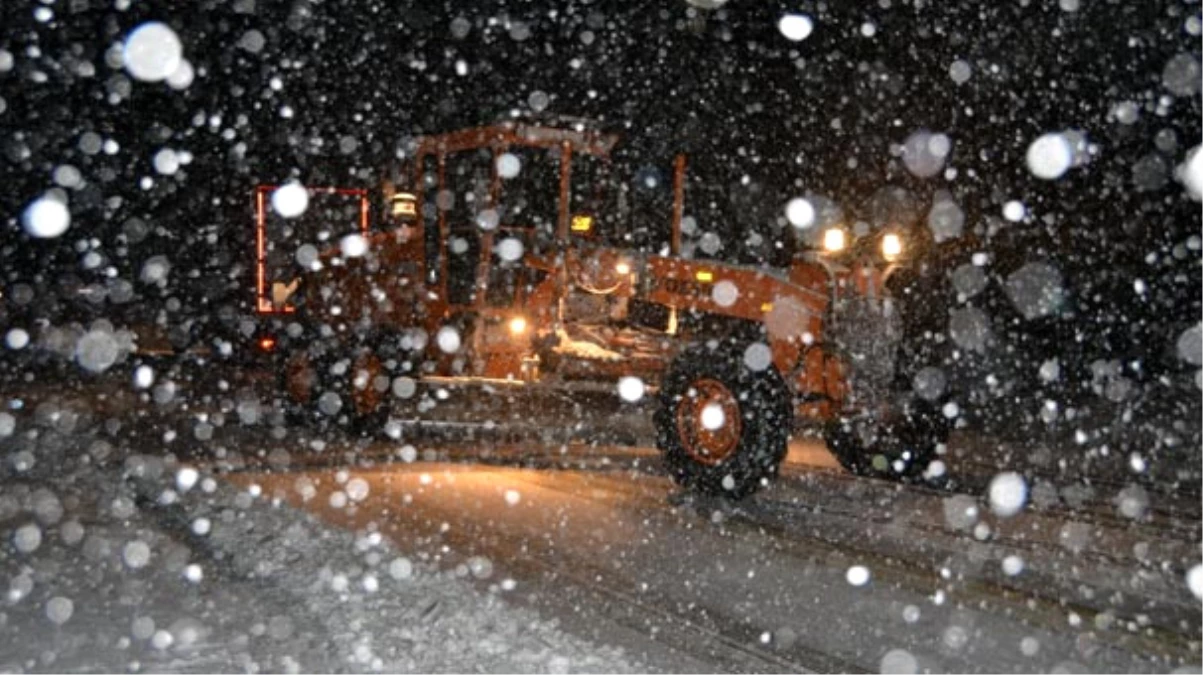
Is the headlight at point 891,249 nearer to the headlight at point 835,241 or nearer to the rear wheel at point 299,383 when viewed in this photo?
the headlight at point 835,241

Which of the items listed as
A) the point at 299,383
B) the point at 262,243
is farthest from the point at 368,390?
the point at 262,243

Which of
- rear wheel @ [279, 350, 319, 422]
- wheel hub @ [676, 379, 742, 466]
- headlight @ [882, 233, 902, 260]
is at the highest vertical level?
headlight @ [882, 233, 902, 260]

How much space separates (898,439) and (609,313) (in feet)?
8.46

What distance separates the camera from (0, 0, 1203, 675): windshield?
529 centimetres

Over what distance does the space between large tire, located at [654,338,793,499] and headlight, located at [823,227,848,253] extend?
1.02m

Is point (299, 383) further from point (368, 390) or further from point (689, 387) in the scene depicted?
point (689, 387)

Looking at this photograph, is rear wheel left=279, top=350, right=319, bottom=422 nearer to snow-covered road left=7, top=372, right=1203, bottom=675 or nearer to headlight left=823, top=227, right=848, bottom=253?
snow-covered road left=7, top=372, right=1203, bottom=675

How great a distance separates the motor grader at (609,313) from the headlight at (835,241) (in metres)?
0.02

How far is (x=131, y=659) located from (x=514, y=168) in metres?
6.42

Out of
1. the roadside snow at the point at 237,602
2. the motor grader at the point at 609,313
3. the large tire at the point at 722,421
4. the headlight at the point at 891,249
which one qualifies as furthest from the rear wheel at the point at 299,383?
the headlight at the point at 891,249

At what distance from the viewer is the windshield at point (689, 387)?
529 cm

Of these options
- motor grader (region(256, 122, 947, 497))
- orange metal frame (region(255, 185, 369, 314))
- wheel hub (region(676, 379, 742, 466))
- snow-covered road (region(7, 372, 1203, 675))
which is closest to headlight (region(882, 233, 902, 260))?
motor grader (region(256, 122, 947, 497))

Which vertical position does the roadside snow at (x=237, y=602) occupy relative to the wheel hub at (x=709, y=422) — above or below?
below

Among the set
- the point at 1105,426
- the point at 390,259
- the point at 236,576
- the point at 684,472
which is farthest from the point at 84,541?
the point at 1105,426
